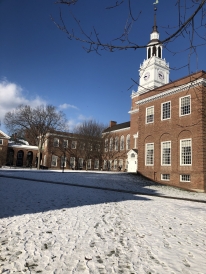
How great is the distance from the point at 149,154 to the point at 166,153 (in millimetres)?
2402

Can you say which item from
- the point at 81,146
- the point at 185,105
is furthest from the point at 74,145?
the point at 185,105

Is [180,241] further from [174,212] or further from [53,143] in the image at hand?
[53,143]

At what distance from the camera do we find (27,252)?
456 cm

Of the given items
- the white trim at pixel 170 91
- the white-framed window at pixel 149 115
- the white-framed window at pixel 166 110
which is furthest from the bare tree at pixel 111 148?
the white-framed window at pixel 166 110

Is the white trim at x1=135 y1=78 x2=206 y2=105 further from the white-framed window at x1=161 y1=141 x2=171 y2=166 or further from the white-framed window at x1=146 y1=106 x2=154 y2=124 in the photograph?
the white-framed window at x1=161 y1=141 x2=171 y2=166

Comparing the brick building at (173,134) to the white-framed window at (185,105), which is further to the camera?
the white-framed window at (185,105)

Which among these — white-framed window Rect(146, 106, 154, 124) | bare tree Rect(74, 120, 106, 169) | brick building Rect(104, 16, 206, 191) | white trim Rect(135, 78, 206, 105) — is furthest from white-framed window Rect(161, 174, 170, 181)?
bare tree Rect(74, 120, 106, 169)

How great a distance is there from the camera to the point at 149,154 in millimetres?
25062

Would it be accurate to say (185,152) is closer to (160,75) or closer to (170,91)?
(170,91)

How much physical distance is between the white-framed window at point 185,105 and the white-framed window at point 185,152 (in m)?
2.70

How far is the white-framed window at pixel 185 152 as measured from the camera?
20.8m

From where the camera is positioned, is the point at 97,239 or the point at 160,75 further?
the point at 160,75

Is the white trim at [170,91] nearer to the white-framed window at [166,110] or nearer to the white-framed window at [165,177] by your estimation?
the white-framed window at [166,110]

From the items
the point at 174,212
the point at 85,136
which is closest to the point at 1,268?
the point at 174,212
